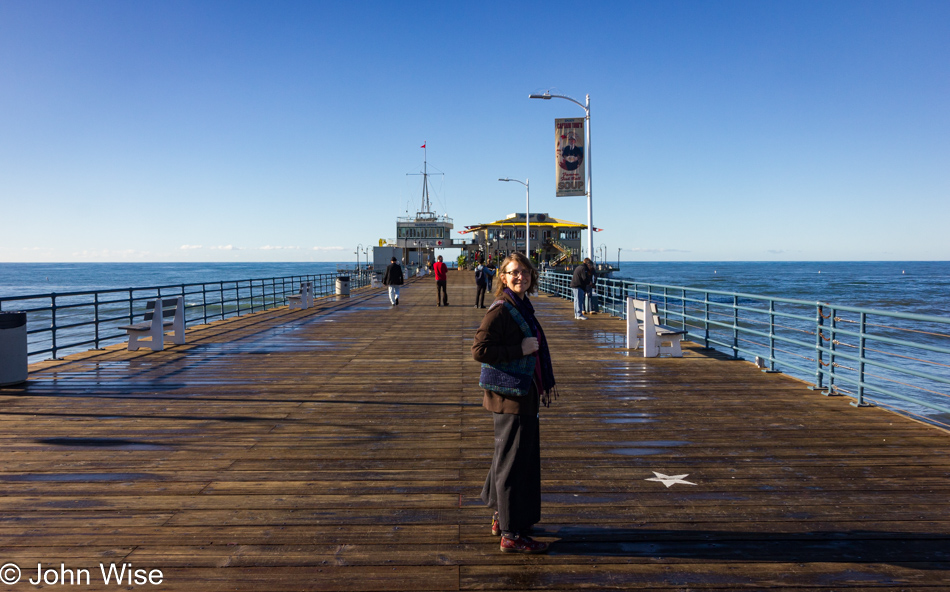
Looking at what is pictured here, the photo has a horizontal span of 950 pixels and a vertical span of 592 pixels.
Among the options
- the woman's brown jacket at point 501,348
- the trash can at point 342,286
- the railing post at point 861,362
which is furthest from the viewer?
the trash can at point 342,286

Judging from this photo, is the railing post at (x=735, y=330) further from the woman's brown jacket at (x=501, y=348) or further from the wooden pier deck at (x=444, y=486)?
the woman's brown jacket at (x=501, y=348)

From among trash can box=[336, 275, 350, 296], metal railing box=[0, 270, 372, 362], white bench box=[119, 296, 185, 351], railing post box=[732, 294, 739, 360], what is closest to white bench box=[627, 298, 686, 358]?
railing post box=[732, 294, 739, 360]

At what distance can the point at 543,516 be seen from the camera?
13.6ft

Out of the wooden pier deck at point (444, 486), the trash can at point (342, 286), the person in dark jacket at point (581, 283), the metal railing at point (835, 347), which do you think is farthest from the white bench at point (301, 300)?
the wooden pier deck at point (444, 486)

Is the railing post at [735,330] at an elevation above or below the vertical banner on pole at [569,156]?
below

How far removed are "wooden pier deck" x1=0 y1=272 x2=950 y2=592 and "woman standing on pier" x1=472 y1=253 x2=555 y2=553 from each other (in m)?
0.26

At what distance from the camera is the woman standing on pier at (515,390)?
348 centimetres

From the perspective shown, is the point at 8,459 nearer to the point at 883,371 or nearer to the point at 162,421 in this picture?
the point at 162,421

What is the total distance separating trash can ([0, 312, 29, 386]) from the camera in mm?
8266

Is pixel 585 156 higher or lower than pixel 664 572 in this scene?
higher

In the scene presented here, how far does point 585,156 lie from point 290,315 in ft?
36.3

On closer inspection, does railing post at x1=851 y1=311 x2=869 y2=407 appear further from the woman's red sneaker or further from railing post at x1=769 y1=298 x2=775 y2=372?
the woman's red sneaker

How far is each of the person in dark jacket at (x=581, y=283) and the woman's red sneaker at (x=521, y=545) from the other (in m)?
13.7

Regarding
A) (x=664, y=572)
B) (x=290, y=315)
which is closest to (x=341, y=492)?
(x=664, y=572)
